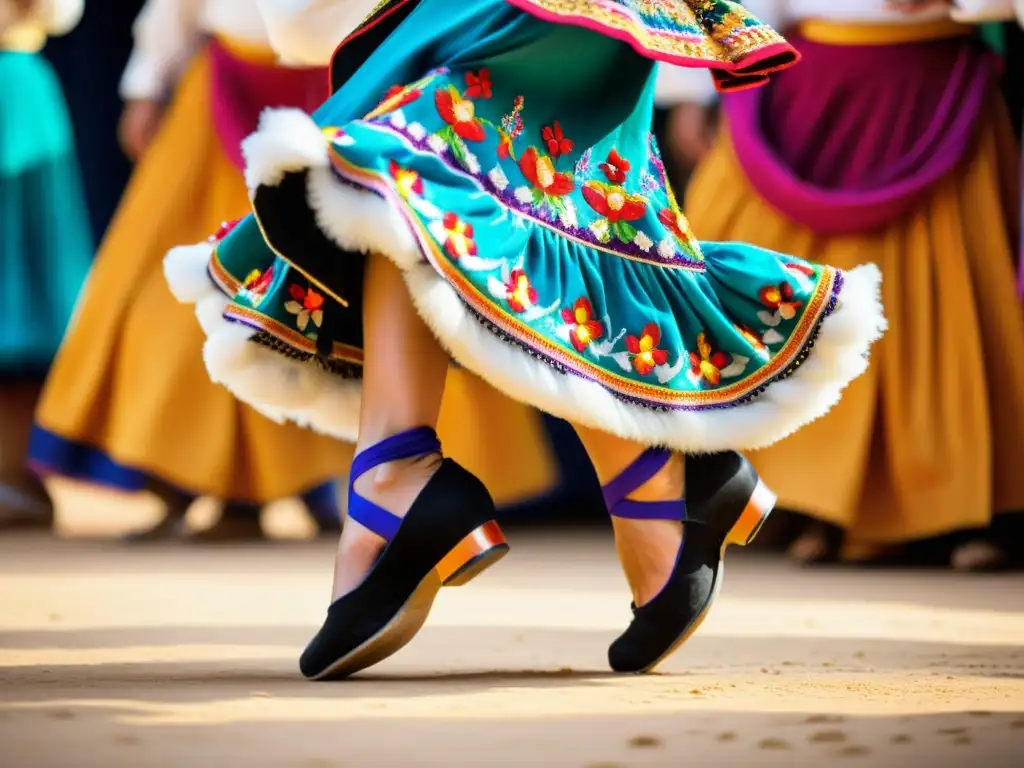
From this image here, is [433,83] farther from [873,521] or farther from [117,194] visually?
[117,194]

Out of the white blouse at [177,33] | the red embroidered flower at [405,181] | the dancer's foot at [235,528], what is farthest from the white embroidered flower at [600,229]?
the dancer's foot at [235,528]

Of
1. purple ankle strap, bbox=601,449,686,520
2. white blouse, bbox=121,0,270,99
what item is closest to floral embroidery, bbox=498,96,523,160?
purple ankle strap, bbox=601,449,686,520

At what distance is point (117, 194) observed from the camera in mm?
5180

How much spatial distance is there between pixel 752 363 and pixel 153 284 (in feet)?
6.59

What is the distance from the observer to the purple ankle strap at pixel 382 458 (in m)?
1.45

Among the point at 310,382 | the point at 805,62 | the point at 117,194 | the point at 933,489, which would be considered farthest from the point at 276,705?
the point at 117,194

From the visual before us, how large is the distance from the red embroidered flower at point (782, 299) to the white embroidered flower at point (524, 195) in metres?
0.27

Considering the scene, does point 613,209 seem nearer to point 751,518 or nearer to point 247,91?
point 751,518

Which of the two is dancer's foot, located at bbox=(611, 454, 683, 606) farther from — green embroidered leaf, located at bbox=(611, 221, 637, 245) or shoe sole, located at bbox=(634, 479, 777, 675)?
green embroidered leaf, located at bbox=(611, 221, 637, 245)

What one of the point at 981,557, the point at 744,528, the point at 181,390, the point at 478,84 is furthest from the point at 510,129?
the point at 181,390

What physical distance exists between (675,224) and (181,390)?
1828mm

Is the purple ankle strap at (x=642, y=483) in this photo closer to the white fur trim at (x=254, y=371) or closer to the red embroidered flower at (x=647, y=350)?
the red embroidered flower at (x=647, y=350)

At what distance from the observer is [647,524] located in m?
1.60

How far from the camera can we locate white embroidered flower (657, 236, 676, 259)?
1607mm
